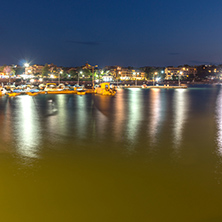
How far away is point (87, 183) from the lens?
→ 7121 millimetres

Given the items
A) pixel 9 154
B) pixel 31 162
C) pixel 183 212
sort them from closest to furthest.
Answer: pixel 183 212 → pixel 31 162 → pixel 9 154

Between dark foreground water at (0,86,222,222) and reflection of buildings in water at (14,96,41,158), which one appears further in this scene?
reflection of buildings in water at (14,96,41,158)

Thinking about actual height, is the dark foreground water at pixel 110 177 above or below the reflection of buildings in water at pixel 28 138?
below

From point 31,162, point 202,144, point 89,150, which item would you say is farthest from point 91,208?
point 202,144

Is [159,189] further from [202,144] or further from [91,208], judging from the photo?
[202,144]

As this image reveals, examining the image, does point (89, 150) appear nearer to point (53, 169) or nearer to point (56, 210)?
point (53, 169)

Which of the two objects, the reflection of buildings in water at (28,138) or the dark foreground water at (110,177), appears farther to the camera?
the reflection of buildings in water at (28,138)

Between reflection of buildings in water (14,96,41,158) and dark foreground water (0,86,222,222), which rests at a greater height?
reflection of buildings in water (14,96,41,158)

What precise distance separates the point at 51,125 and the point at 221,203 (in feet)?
37.0

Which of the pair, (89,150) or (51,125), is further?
(51,125)

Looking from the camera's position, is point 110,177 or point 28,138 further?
point 28,138

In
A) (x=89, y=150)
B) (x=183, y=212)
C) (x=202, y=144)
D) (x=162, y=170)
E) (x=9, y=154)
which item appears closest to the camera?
(x=183, y=212)

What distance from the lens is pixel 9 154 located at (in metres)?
9.64

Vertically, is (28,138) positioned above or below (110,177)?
above
